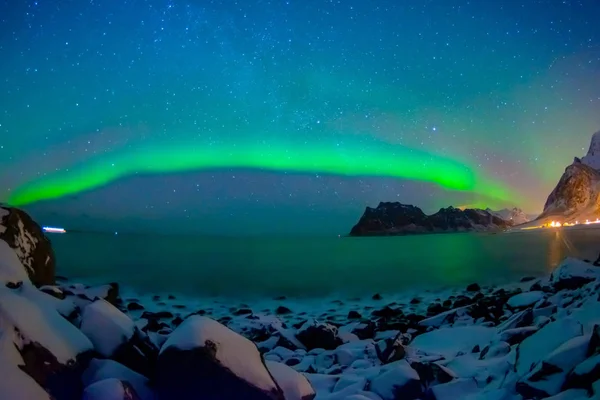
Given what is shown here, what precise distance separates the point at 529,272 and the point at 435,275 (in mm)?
7865

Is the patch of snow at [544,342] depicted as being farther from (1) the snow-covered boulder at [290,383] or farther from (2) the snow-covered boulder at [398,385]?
(1) the snow-covered boulder at [290,383]

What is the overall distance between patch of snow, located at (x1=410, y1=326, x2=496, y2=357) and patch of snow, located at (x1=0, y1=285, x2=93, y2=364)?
726 cm

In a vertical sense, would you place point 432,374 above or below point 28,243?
below

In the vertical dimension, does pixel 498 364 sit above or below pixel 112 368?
below

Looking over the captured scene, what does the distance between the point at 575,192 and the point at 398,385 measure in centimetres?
21385

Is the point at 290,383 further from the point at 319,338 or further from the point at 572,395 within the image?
the point at 319,338

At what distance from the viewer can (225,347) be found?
15.8 feet

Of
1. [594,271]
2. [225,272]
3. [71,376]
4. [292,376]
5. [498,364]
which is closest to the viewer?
[71,376]

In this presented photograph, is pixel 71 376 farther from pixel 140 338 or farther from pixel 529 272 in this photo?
pixel 529 272

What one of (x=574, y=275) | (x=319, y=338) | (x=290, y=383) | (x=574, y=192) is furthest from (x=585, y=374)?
(x=574, y=192)

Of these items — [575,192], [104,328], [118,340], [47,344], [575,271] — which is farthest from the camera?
[575,192]

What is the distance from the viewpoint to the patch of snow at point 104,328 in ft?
17.4

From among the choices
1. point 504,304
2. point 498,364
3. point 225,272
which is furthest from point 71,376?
point 225,272

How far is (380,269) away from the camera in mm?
46094
